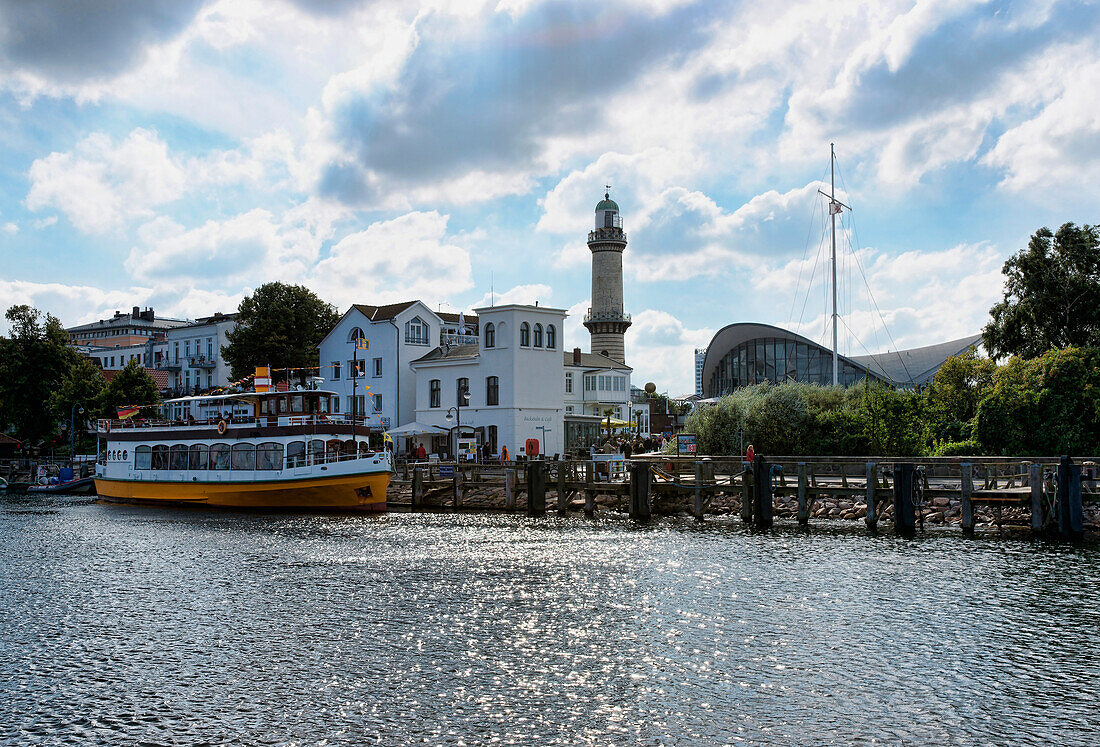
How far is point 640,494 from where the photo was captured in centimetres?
3981

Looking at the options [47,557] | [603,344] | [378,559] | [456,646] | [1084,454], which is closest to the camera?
[456,646]

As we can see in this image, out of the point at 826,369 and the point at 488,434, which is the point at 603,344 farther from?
the point at 488,434

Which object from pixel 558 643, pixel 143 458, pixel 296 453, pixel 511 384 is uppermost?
pixel 511 384

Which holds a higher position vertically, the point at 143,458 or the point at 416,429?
the point at 416,429

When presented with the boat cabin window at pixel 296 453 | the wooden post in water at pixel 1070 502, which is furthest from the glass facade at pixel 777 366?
the wooden post in water at pixel 1070 502

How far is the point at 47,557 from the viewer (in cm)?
3250

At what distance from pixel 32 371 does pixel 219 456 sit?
4228 cm

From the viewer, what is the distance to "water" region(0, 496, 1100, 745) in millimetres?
14938

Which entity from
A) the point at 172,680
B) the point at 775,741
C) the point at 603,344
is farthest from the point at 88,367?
the point at 775,741

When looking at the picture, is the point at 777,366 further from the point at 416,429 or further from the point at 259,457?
the point at 259,457

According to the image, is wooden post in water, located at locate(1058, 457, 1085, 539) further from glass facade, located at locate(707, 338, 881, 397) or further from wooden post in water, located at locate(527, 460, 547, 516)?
glass facade, located at locate(707, 338, 881, 397)

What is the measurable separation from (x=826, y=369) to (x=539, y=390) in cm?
3096

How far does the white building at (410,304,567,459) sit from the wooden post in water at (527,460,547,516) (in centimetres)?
1513

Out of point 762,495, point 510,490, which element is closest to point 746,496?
point 762,495
